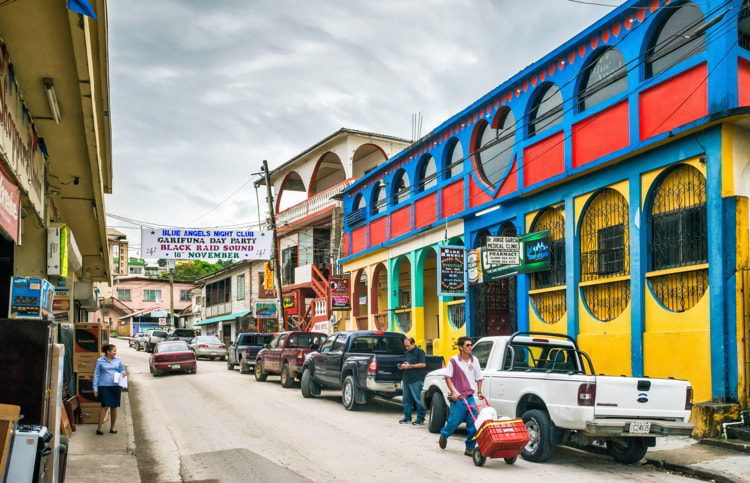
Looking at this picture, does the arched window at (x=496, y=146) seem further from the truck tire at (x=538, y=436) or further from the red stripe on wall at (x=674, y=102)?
the truck tire at (x=538, y=436)

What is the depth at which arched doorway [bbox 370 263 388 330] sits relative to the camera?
28953 millimetres

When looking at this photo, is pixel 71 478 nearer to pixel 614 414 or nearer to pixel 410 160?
pixel 614 414

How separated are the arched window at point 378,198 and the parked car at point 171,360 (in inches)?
371

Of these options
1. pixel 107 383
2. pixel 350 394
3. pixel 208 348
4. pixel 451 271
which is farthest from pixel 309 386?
pixel 208 348

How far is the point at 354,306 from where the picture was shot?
31.9 metres

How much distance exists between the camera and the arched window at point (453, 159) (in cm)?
2311

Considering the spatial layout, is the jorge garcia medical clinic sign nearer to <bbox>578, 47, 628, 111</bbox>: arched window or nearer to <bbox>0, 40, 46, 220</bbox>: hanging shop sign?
<bbox>578, 47, 628, 111</bbox>: arched window

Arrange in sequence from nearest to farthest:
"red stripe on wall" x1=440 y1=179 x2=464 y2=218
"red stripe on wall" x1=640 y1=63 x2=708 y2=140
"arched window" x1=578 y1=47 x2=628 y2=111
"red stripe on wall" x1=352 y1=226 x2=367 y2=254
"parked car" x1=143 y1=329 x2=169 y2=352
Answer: "red stripe on wall" x1=640 y1=63 x2=708 y2=140, "arched window" x1=578 y1=47 x2=628 y2=111, "red stripe on wall" x1=440 y1=179 x2=464 y2=218, "red stripe on wall" x1=352 y1=226 x2=367 y2=254, "parked car" x1=143 y1=329 x2=169 y2=352

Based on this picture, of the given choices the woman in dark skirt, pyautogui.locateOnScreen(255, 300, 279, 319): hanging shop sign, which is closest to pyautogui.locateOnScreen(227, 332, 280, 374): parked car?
pyautogui.locateOnScreen(255, 300, 279, 319): hanging shop sign

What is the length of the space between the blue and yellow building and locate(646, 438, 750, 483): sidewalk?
1.25m

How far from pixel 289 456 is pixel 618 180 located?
9.28 metres

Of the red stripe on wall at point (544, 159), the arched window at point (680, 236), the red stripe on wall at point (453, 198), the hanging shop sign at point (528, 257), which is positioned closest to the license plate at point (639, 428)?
the arched window at point (680, 236)

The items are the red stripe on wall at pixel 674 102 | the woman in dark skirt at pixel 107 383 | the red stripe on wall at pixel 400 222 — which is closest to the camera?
the woman in dark skirt at pixel 107 383

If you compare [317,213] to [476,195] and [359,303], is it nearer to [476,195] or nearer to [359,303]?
[359,303]
